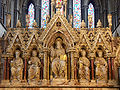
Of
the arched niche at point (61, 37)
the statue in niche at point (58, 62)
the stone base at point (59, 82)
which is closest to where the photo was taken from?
the stone base at point (59, 82)

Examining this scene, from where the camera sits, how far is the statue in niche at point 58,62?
1291 centimetres

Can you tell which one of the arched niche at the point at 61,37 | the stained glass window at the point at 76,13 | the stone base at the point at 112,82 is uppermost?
the stained glass window at the point at 76,13

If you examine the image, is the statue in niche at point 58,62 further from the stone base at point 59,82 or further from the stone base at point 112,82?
the stone base at point 112,82

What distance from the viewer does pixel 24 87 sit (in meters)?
12.8

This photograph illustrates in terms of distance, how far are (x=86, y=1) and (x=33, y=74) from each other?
40.1ft

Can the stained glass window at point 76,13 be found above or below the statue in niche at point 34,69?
above

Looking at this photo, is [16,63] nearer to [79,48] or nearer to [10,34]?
[10,34]

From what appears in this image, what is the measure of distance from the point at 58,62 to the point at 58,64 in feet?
0.31

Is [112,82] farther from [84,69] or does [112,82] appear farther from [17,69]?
[17,69]

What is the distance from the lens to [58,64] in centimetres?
1298

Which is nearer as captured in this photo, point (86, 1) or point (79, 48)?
point (79, 48)

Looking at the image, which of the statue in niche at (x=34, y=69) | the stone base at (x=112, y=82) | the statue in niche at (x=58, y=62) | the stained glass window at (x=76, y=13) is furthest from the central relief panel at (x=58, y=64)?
the stained glass window at (x=76, y=13)

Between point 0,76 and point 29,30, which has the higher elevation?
point 29,30

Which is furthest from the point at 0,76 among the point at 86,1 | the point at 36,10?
the point at 86,1
